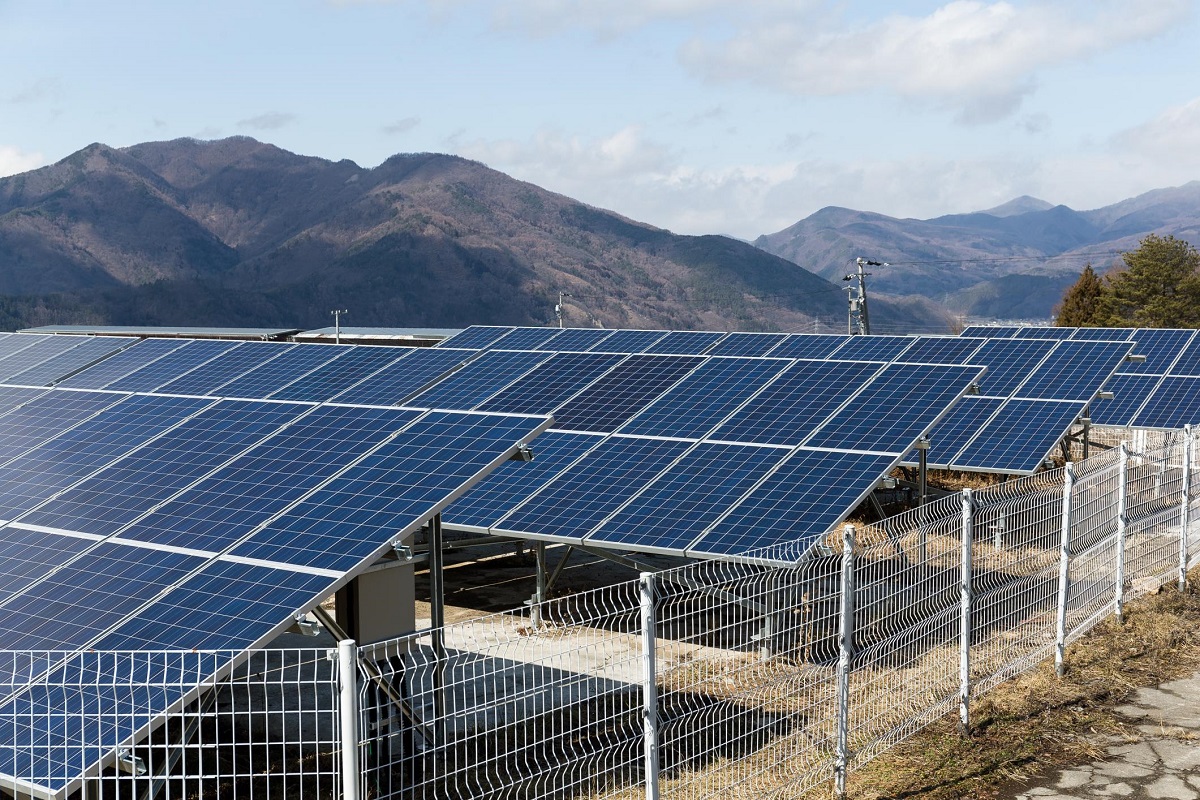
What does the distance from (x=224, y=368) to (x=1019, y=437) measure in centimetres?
1347

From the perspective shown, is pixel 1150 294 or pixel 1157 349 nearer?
pixel 1157 349

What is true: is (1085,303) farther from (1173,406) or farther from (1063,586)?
(1063,586)

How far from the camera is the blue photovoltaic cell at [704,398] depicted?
15.8 m

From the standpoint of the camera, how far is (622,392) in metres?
17.5

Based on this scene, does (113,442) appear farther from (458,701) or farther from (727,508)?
(727,508)

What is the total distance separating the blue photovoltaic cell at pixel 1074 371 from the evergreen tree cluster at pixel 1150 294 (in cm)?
3684

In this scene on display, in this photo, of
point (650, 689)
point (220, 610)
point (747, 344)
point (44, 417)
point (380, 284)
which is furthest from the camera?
point (380, 284)

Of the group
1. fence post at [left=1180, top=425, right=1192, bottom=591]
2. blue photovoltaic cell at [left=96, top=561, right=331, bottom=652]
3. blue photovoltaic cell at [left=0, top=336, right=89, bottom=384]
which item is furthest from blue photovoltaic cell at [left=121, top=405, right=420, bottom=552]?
blue photovoltaic cell at [left=0, top=336, right=89, bottom=384]

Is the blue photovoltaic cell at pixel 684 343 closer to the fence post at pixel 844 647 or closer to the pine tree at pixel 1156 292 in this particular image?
the fence post at pixel 844 647

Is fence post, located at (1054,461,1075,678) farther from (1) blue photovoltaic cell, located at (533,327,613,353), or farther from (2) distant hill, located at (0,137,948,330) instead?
(2) distant hill, located at (0,137,948,330)

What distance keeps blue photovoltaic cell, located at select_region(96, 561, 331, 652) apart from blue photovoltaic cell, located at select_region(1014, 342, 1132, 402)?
59.0 feet

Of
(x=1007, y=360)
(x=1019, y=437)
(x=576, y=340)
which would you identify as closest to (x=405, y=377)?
(x=576, y=340)

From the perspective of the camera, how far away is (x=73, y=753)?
245 inches

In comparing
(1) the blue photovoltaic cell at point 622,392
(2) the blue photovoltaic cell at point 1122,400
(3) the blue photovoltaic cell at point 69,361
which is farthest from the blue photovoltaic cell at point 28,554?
(2) the blue photovoltaic cell at point 1122,400
